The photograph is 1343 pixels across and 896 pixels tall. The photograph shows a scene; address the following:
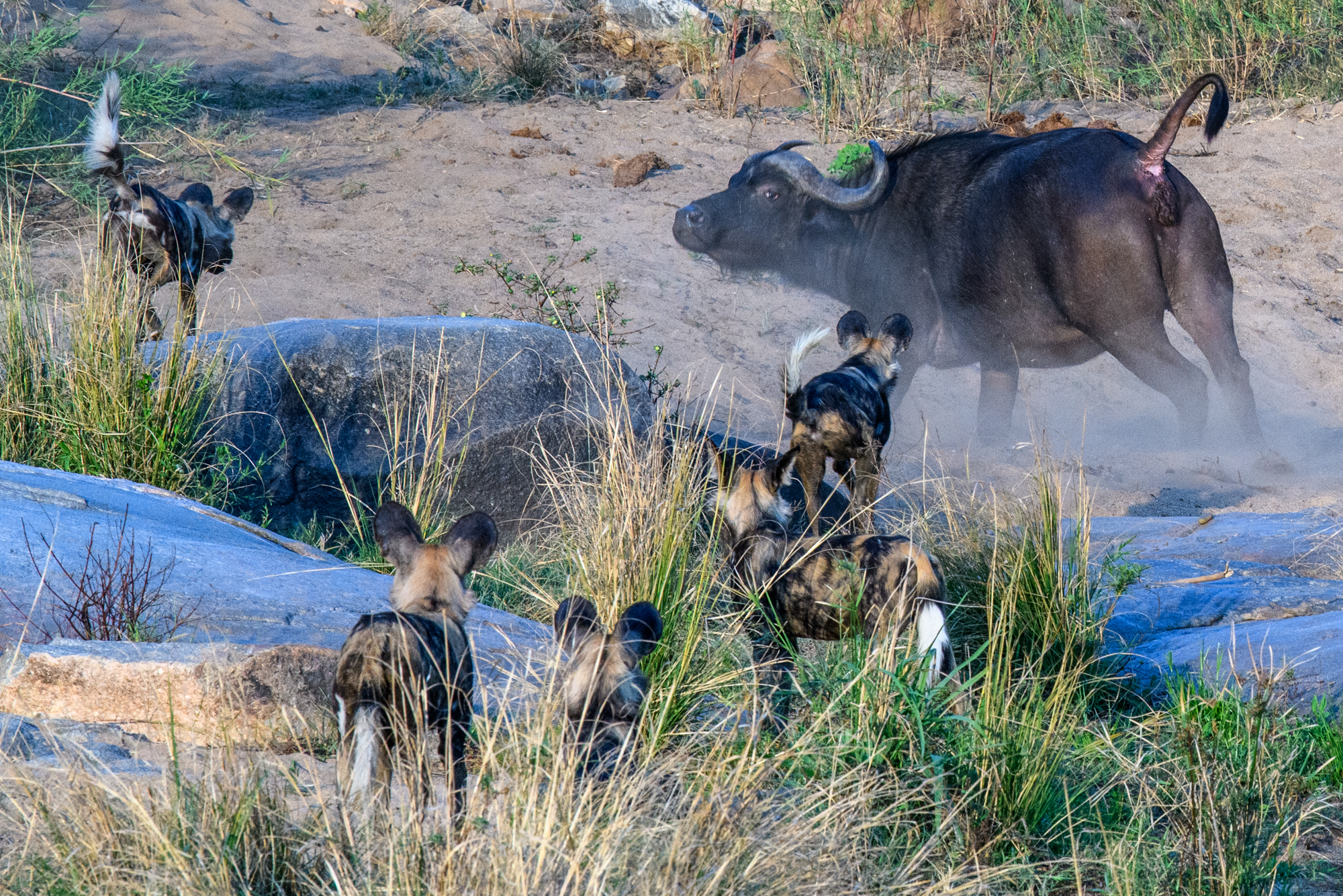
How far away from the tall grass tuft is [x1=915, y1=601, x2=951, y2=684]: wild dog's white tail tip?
3.35 metres

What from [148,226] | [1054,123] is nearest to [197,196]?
[148,226]

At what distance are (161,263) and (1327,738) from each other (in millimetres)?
5385

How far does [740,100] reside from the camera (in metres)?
13.6

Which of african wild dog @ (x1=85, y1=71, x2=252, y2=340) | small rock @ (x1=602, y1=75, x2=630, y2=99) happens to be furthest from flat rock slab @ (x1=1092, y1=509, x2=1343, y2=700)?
small rock @ (x1=602, y1=75, x2=630, y2=99)

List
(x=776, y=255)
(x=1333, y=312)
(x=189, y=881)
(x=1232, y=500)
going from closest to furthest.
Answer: (x=189, y=881) < (x=1232, y=500) < (x=776, y=255) < (x=1333, y=312)

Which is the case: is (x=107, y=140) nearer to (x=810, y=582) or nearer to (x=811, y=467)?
(x=811, y=467)

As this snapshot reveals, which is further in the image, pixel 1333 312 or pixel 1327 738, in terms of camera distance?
pixel 1333 312

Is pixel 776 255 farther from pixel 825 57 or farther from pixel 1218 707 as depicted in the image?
pixel 1218 707

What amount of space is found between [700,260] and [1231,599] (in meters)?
6.01

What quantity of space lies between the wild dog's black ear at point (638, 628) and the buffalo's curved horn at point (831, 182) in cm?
568

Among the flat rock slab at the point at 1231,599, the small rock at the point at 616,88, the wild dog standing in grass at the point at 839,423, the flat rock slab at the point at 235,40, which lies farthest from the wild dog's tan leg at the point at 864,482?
the flat rock slab at the point at 235,40

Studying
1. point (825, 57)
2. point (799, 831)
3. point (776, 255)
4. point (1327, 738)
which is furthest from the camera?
point (825, 57)

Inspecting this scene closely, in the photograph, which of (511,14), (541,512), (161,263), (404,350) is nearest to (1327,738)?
(541,512)

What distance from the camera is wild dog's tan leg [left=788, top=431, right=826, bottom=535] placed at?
17.0 ft
